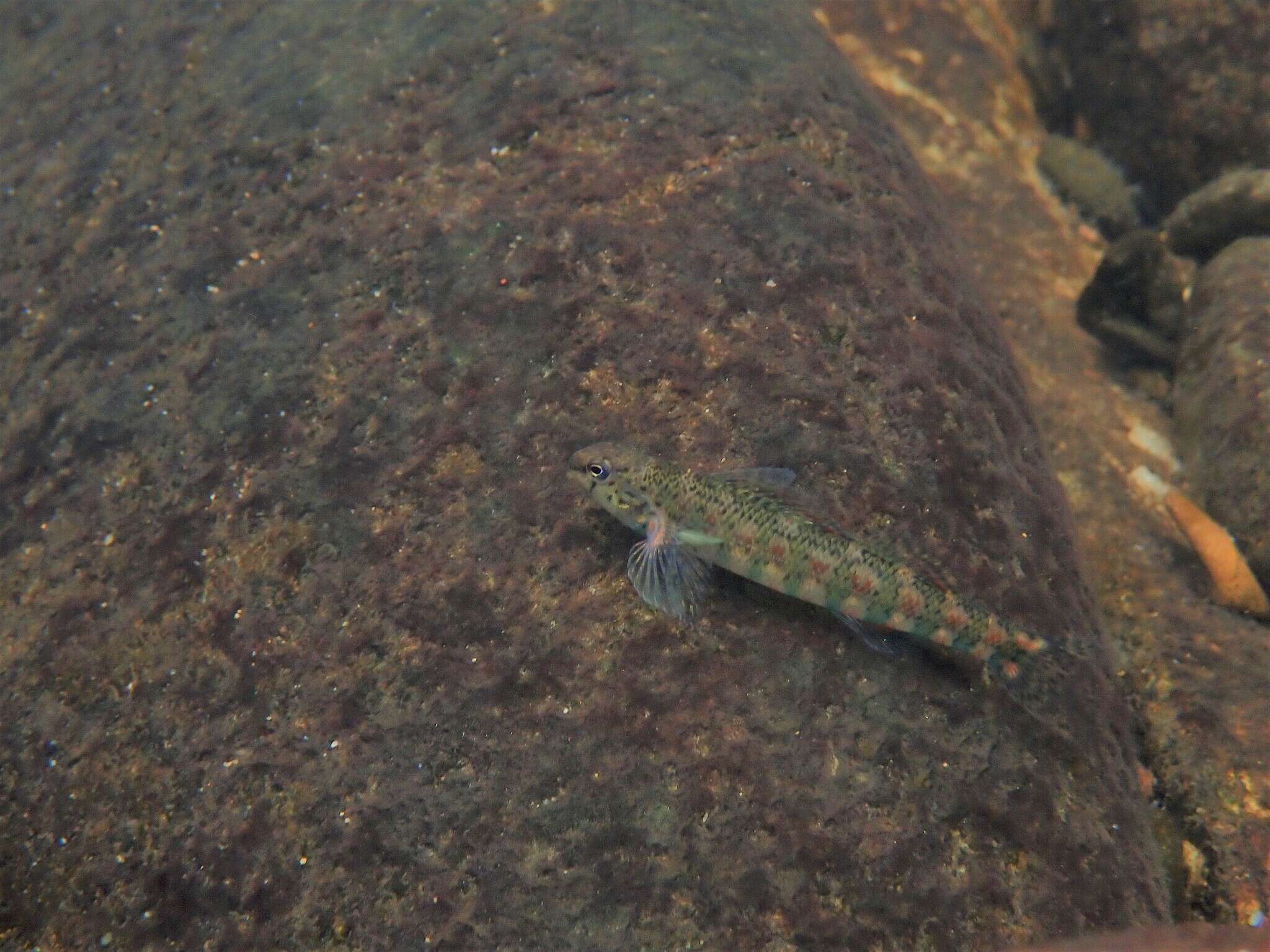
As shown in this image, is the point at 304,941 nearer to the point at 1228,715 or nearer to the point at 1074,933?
the point at 1074,933

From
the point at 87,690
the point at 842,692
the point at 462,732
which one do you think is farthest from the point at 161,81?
the point at 842,692

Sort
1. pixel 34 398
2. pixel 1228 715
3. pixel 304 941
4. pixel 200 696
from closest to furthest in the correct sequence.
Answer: pixel 304 941 < pixel 200 696 < pixel 1228 715 < pixel 34 398

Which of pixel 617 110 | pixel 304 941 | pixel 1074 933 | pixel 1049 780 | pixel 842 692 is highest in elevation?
pixel 617 110

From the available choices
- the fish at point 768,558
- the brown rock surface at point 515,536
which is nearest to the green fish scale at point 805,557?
the fish at point 768,558

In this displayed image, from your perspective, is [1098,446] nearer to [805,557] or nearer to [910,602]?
[910,602]

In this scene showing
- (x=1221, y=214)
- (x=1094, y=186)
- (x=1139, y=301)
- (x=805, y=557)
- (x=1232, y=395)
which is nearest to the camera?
(x=805, y=557)

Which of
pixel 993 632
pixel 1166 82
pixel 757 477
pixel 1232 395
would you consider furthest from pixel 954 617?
pixel 1166 82
